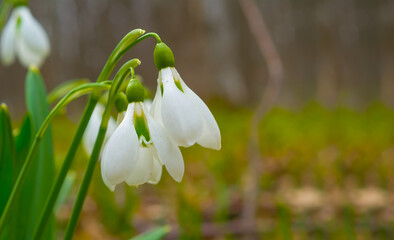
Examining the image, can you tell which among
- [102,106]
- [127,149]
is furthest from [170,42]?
[127,149]

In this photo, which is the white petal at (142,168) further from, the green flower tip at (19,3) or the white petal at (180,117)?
the green flower tip at (19,3)

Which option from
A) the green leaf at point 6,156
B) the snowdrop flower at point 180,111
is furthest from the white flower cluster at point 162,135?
the green leaf at point 6,156

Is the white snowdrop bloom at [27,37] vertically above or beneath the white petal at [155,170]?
above

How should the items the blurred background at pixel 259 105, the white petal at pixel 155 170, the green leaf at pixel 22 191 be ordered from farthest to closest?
the blurred background at pixel 259 105
the green leaf at pixel 22 191
the white petal at pixel 155 170

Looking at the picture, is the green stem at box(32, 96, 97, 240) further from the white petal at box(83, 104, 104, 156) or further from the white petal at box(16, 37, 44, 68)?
the white petal at box(16, 37, 44, 68)

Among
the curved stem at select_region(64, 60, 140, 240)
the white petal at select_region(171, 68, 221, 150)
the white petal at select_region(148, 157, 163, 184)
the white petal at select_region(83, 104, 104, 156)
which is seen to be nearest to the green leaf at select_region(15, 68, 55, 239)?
the white petal at select_region(83, 104, 104, 156)

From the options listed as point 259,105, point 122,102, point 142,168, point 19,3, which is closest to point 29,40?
point 19,3

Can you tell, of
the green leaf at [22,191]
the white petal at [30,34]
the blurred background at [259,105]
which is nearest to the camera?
the green leaf at [22,191]

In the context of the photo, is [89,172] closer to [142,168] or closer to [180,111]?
[142,168]

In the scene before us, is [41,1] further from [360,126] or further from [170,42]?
[360,126]
